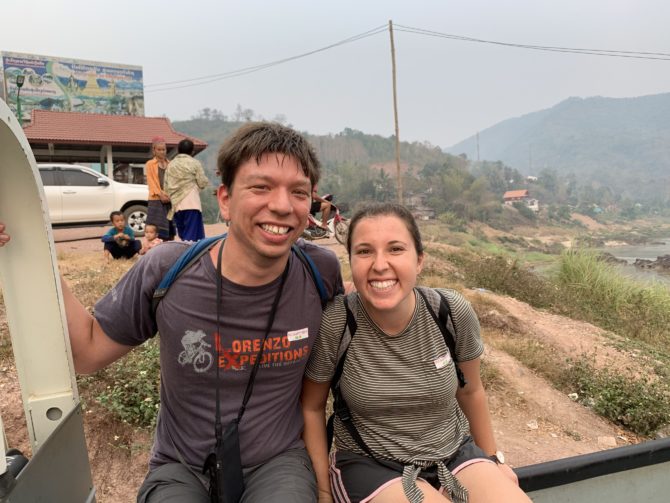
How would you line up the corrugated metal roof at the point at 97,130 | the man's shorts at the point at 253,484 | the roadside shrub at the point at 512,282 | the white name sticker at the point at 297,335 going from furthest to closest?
the corrugated metal roof at the point at 97,130
the roadside shrub at the point at 512,282
the white name sticker at the point at 297,335
the man's shorts at the point at 253,484

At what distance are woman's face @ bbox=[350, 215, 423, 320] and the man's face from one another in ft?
0.94

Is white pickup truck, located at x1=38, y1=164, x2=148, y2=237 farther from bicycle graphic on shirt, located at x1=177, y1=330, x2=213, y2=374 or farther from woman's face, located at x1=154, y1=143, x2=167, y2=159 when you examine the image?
bicycle graphic on shirt, located at x1=177, y1=330, x2=213, y2=374

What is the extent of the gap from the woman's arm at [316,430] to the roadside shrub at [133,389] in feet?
6.24

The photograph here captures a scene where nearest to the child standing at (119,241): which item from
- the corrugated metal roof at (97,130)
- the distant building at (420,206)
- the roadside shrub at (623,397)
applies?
the roadside shrub at (623,397)

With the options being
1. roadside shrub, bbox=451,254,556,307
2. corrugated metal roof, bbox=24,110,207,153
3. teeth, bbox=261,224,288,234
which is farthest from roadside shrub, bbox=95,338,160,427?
corrugated metal roof, bbox=24,110,207,153

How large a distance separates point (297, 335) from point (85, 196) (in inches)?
402

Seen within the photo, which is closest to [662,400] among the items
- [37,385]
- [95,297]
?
[37,385]

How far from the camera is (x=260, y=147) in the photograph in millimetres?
1596

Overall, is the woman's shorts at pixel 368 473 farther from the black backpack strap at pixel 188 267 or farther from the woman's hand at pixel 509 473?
the black backpack strap at pixel 188 267

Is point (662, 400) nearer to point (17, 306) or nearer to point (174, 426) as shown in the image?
point (174, 426)

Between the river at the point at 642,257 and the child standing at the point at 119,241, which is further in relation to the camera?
the river at the point at 642,257

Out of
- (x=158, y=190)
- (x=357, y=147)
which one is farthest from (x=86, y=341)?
(x=357, y=147)

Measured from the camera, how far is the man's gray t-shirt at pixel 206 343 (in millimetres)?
1629

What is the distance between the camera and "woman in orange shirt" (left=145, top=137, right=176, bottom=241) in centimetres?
660
